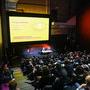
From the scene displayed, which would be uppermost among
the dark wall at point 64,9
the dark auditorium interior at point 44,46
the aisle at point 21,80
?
the dark wall at point 64,9

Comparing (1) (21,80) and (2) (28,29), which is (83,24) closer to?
(2) (28,29)

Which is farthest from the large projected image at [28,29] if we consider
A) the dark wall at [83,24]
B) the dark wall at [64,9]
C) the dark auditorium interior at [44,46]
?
the dark wall at [83,24]

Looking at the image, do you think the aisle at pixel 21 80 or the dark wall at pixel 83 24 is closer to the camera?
the aisle at pixel 21 80

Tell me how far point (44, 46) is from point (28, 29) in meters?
3.34

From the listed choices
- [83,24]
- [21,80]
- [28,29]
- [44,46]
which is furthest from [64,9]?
[21,80]

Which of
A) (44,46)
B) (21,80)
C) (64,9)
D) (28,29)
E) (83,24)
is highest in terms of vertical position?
(64,9)

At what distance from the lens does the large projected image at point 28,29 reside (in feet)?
27.2

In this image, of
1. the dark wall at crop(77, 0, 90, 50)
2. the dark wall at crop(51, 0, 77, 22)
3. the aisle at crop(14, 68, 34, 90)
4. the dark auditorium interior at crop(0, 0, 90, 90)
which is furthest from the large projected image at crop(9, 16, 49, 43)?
the dark wall at crop(77, 0, 90, 50)

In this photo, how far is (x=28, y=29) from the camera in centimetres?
885

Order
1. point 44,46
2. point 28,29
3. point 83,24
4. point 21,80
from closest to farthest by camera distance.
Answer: point 21,80 < point 28,29 < point 44,46 < point 83,24

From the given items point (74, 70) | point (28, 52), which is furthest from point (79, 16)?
point (74, 70)

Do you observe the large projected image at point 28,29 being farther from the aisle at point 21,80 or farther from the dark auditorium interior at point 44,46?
the aisle at point 21,80

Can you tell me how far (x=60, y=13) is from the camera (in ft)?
43.5

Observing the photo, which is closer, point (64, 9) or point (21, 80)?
point (21, 80)
